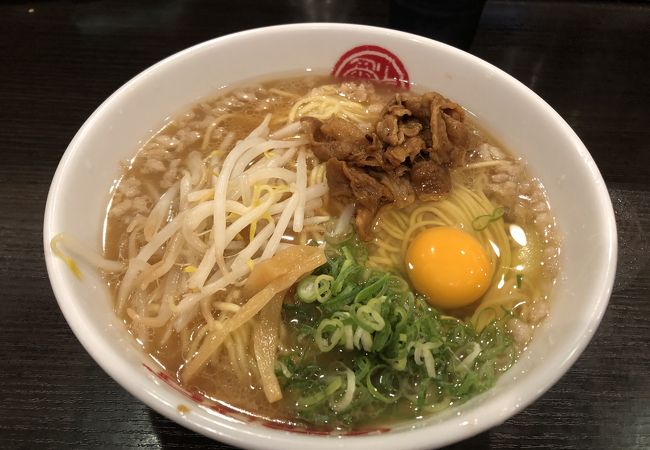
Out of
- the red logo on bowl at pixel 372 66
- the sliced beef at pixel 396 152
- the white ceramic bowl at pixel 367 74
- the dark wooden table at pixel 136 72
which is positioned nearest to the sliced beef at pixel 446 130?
the sliced beef at pixel 396 152

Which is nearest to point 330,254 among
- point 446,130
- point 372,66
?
point 446,130

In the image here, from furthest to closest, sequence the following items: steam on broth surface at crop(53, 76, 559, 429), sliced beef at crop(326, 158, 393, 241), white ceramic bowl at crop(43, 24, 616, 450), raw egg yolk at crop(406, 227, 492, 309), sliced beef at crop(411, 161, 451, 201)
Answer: sliced beef at crop(411, 161, 451, 201) < sliced beef at crop(326, 158, 393, 241) < raw egg yolk at crop(406, 227, 492, 309) < steam on broth surface at crop(53, 76, 559, 429) < white ceramic bowl at crop(43, 24, 616, 450)

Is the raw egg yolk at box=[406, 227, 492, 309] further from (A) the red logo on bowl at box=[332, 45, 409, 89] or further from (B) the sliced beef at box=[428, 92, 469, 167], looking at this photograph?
(A) the red logo on bowl at box=[332, 45, 409, 89]

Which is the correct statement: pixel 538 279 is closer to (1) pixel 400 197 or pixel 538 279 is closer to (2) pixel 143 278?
(1) pixel 400 197

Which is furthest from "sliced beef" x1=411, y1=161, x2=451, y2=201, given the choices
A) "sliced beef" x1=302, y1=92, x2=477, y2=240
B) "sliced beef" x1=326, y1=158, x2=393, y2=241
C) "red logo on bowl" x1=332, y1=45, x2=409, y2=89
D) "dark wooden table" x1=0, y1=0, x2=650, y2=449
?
"dark wooden table" x1=0, y1=0, x2=650, y2=449

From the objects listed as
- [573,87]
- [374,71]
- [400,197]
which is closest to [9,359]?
[400,197]

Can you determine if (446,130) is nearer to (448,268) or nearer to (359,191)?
(359,191)
